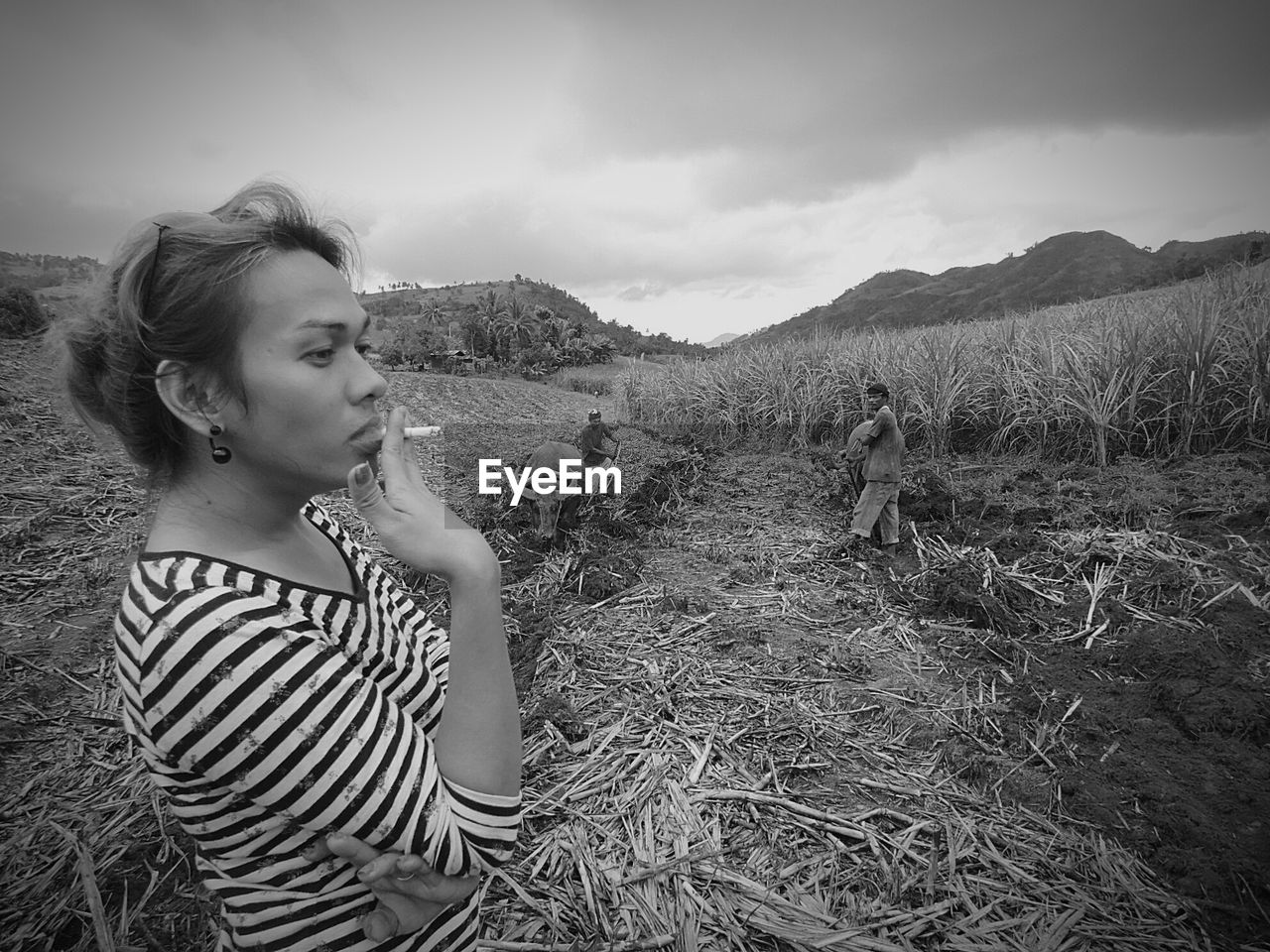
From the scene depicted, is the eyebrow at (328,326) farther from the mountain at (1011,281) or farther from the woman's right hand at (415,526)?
the mountain at (1011,281)

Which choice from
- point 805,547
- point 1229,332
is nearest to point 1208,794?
point 805,547

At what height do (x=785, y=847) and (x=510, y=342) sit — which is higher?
(x=510, y=342)

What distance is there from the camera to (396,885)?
2.77ft

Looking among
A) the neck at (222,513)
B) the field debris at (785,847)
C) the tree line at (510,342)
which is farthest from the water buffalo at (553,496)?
the tree line at (510,342)

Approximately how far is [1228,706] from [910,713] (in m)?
1.34

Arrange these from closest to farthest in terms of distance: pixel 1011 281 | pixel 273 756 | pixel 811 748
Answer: pixel 273 756, pixel 811 748, pixel 1011 281

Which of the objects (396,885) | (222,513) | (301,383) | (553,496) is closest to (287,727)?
(396,885)

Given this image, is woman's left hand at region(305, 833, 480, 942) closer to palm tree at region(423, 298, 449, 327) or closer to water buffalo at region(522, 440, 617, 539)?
water buffalo at region(522, 440, 617, 539)

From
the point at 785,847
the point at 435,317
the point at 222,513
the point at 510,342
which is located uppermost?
the point at 435,317

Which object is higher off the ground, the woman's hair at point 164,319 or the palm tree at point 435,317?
the palm tree at point 435,317

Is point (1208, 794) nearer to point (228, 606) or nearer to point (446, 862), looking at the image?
point (446, 862)

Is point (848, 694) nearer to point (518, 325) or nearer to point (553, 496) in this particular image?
point (553, 496)

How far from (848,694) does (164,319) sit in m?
3.15

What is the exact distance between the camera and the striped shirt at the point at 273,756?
738 millimetres
